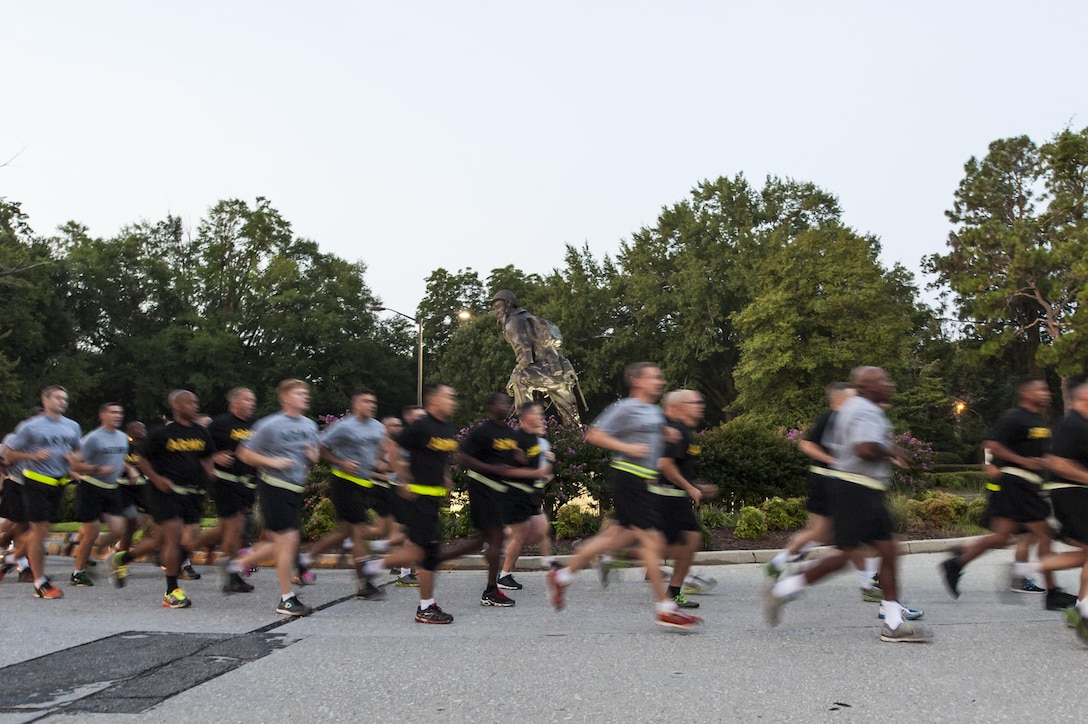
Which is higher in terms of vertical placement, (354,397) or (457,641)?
(354,397)

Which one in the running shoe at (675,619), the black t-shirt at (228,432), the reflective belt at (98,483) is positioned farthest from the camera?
the reflective belt at (98,483)

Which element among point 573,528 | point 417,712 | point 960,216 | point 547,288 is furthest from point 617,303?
point 417,712

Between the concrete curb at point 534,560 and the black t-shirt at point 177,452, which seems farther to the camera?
the concrete curb at point 534,560

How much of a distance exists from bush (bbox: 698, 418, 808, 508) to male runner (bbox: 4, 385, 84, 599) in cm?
912

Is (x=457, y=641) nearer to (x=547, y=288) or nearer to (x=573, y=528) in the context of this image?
(x=573, y=528)

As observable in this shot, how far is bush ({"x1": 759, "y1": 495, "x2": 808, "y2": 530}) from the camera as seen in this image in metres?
12.9

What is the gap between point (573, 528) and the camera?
12406 millimetres

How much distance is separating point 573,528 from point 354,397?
4.19 metres

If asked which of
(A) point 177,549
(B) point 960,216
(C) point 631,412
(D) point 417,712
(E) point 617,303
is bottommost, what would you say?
(D) point 417,712

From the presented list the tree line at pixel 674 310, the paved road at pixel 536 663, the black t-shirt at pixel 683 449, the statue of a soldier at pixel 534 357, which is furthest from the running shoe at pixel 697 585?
the tree line at pixel 674 310

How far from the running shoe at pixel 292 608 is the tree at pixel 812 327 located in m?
32.5

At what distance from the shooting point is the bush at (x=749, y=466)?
15.2 meters

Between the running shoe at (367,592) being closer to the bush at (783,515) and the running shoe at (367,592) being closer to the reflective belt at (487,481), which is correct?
the reflective belt at (487,481)

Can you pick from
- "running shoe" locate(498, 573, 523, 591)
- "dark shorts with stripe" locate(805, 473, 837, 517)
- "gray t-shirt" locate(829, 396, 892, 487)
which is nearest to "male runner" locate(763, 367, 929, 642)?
"gray t-shirt" locate(829, 396, 892, 487)
